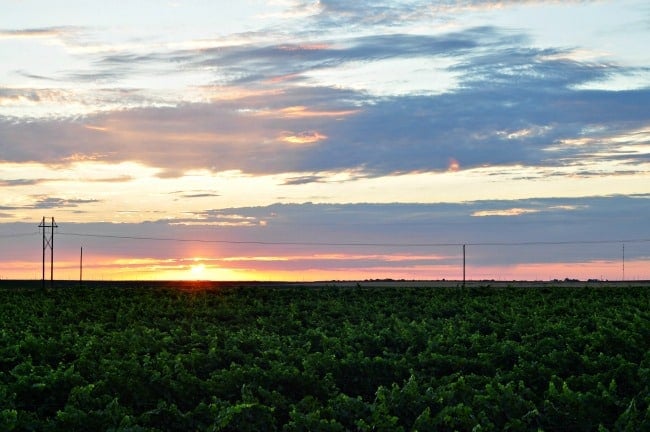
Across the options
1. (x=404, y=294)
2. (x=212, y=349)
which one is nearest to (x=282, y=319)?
(x=212, y=349)

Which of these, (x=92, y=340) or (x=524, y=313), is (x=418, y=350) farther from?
(x=524, y=313)

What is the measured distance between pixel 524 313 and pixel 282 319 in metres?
9.52

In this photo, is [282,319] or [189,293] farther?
[189,293]

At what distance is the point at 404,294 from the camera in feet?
164

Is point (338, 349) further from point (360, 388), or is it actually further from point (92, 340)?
point (92, 340)

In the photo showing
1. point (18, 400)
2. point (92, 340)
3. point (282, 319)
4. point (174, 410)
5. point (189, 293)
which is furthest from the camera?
point (189, 293)

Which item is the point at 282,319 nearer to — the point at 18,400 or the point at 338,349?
the point at 338,349

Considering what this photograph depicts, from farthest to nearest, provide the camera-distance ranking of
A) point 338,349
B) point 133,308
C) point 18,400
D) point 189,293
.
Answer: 1. point 189,293
2. point 133,308
3. point 338,349
4. point 18,400

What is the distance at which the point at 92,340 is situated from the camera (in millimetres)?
23484

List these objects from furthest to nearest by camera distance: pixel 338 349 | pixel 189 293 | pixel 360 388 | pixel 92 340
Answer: pixel 189 293
pixel 92 340
pixel 338 349
pixel 360 388

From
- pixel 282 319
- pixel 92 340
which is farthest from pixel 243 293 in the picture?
pixel 92 340

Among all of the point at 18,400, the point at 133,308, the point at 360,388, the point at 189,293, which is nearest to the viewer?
the point at 18,400

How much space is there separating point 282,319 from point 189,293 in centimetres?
1637

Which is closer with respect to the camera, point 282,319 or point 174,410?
point 174,410
